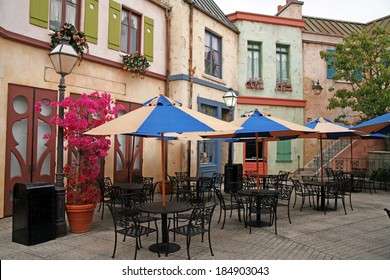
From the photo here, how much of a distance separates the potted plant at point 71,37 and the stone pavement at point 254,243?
4.50 meters

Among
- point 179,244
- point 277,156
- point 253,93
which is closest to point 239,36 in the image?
point 253,93

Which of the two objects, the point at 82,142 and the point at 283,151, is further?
the point at 283,151

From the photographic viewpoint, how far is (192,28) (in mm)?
12938

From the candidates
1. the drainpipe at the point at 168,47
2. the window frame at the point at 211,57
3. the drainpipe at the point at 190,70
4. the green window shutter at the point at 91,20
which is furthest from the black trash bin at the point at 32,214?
the window frame at the point at 211,57

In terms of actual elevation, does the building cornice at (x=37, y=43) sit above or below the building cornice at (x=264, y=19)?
below

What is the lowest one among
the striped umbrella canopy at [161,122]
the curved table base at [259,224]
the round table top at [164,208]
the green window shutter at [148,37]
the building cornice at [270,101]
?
the curved table base at [259,224]

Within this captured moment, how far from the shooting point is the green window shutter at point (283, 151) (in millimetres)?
17016

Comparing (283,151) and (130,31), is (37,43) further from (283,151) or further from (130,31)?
(283,151)

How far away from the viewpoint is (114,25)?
10.7 metres

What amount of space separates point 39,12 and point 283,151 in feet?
41.6

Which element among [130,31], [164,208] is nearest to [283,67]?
[130,31]

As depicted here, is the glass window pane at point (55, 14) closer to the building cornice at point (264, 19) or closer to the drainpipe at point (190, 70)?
the drainpipe at point (190, 70)

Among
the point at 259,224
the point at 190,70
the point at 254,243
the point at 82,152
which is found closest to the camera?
the point at 254,243

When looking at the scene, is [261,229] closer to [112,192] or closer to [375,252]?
[375,252]
